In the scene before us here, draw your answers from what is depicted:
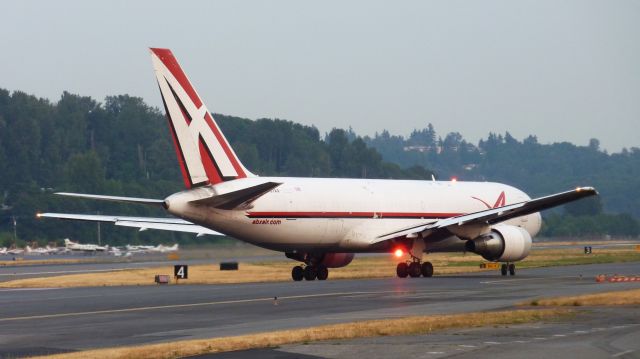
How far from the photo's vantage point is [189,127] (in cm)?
4047

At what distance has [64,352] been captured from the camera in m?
21.6

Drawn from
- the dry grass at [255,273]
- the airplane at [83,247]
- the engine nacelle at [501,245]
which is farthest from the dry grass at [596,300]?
the airplane at [83,247]

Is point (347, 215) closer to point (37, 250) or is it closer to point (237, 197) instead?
point (237, 197)

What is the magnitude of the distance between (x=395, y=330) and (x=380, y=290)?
46.6 ft

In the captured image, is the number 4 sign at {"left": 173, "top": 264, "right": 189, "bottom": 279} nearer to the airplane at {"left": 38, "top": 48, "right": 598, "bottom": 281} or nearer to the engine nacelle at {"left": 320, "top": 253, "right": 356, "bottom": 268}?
the airplane at {"left": 38, "top": 48, "right": 598, "bottom": 281}

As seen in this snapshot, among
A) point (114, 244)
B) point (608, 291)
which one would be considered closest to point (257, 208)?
point (608, 291)

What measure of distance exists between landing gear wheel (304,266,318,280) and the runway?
2.36 metres

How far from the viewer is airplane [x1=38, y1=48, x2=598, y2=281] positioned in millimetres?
40438

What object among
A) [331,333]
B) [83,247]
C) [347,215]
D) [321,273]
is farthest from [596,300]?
[83,247]

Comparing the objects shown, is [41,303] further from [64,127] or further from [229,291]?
[64,127]

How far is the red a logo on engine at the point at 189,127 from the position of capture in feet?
132

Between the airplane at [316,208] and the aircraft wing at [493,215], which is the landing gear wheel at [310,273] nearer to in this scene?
the airplane at [316,208]

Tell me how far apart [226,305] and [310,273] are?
14.6 meters

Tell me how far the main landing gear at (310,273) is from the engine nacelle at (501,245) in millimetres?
6505
